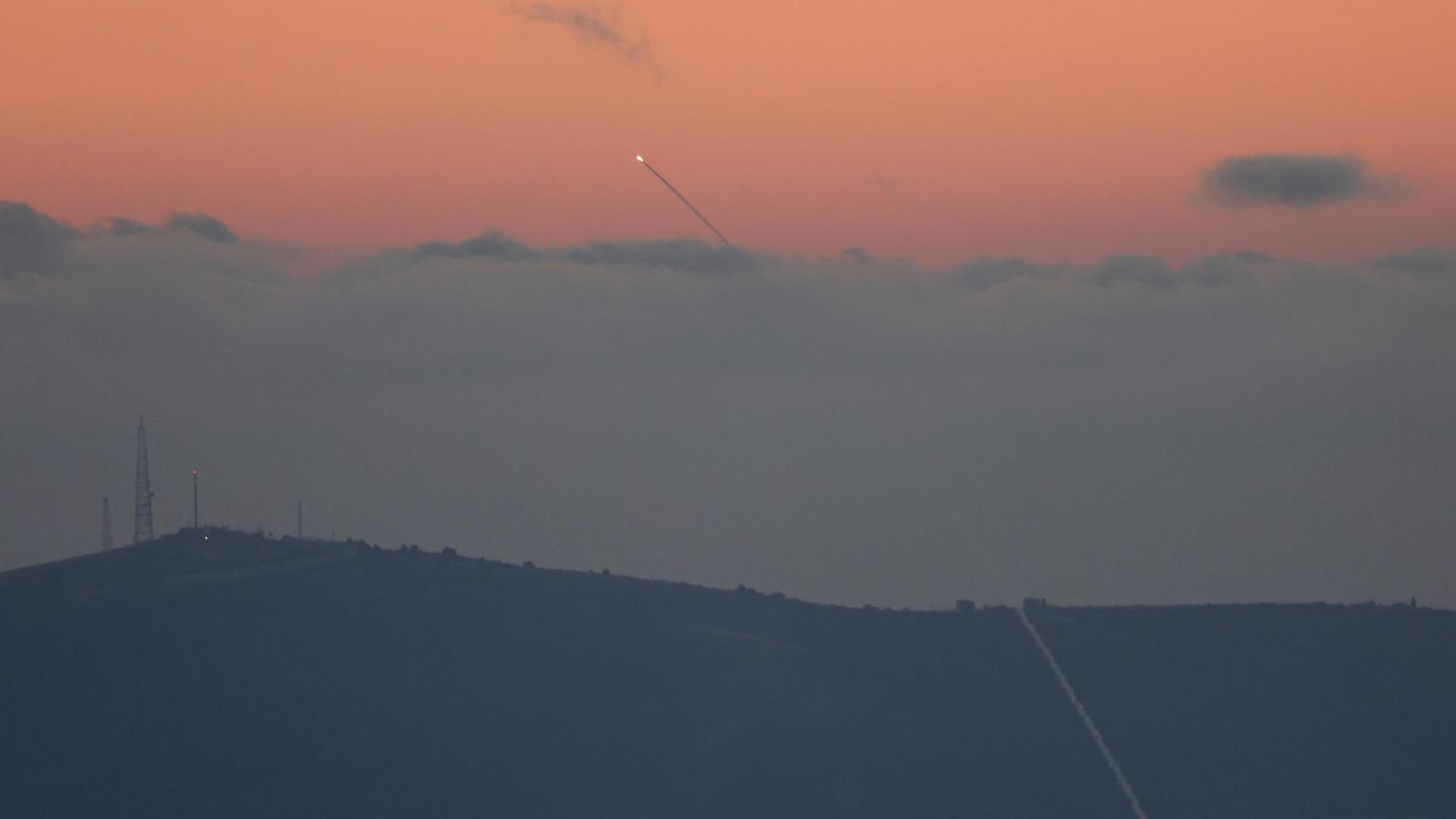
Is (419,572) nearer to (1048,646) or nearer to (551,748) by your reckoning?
(551,748)

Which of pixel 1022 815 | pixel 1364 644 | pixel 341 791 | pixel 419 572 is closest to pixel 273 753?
pixel 341 791

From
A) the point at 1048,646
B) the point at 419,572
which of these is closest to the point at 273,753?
the point at 419,572

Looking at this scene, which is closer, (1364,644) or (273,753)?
(273,753)

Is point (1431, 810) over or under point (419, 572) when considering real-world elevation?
under

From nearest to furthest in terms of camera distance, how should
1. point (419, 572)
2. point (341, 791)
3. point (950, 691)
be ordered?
1. point (341, 791)
2. point (950, 691)
3. point (419, 572)

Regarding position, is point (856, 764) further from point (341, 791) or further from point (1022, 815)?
point (341, 791)

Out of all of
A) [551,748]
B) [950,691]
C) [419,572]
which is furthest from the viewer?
[419,572]
